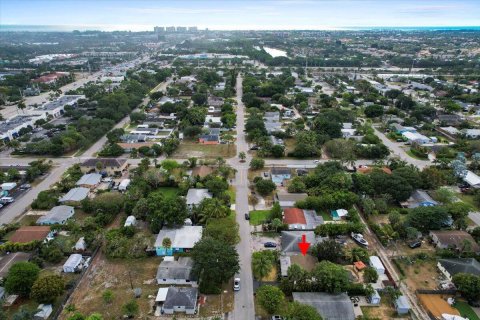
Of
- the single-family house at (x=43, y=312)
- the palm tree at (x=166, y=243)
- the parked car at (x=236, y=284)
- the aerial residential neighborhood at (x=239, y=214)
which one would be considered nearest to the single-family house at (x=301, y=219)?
the aerial residential neighborhood at (x=239, y=214)

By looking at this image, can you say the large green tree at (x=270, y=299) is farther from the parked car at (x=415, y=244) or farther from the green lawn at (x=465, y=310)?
the parked car at (x=415, y=244)

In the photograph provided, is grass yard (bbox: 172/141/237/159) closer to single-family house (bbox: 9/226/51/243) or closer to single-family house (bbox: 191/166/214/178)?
single-family house (bbox: 191/166/214/178)

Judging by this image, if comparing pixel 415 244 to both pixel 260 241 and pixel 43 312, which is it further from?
pixel 43 312

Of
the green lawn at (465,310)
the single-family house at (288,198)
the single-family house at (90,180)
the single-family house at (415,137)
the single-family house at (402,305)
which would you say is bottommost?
the green lawn at (465,310)

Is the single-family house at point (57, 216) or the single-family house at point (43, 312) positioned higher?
the single-family house at point (57, 216)

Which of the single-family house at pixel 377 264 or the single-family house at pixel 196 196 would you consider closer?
the single-family house at pixel 377 264

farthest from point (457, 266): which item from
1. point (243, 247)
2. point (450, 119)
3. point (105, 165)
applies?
point (450, 119)

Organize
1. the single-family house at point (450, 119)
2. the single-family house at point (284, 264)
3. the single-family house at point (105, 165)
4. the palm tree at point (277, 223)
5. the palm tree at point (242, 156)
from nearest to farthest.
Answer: the single-family house at point (284, 264), the palm tree at point (277, 223), the single-family house at point (105, 165), the palm tree at point (242, 156), the single-family house at point (450, 119)
